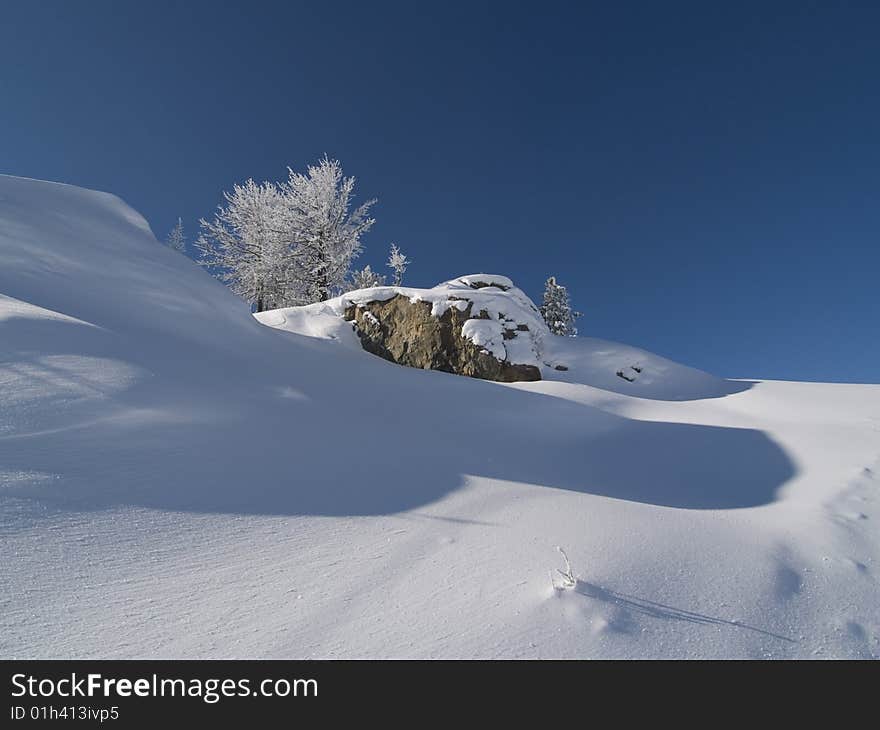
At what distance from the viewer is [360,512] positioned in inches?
99.7

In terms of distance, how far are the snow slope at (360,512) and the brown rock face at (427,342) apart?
3.46m

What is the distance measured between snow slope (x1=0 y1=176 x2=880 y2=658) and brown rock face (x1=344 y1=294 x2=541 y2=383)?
3.46 meters

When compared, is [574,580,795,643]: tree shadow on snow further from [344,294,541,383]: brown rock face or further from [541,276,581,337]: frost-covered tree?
[541,276,581,337]: frost-covered tree

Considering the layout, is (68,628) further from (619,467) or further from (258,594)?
(619,467)

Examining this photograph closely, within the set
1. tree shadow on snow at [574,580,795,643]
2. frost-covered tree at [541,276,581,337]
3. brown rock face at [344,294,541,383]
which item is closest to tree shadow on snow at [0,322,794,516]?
tree shadow on snow at [574,580,795,643]

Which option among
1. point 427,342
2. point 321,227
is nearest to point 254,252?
point 321,227

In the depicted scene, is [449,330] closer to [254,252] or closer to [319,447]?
[319,447]

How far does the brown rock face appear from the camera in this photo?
28.9 feet

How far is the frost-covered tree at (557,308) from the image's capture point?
25.9 m

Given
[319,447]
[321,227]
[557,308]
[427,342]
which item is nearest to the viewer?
[319,447]

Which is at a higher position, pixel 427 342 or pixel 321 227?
pixel 321 227

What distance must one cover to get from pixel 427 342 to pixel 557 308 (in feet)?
62.7

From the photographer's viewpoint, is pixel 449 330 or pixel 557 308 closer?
pixel 449 330
